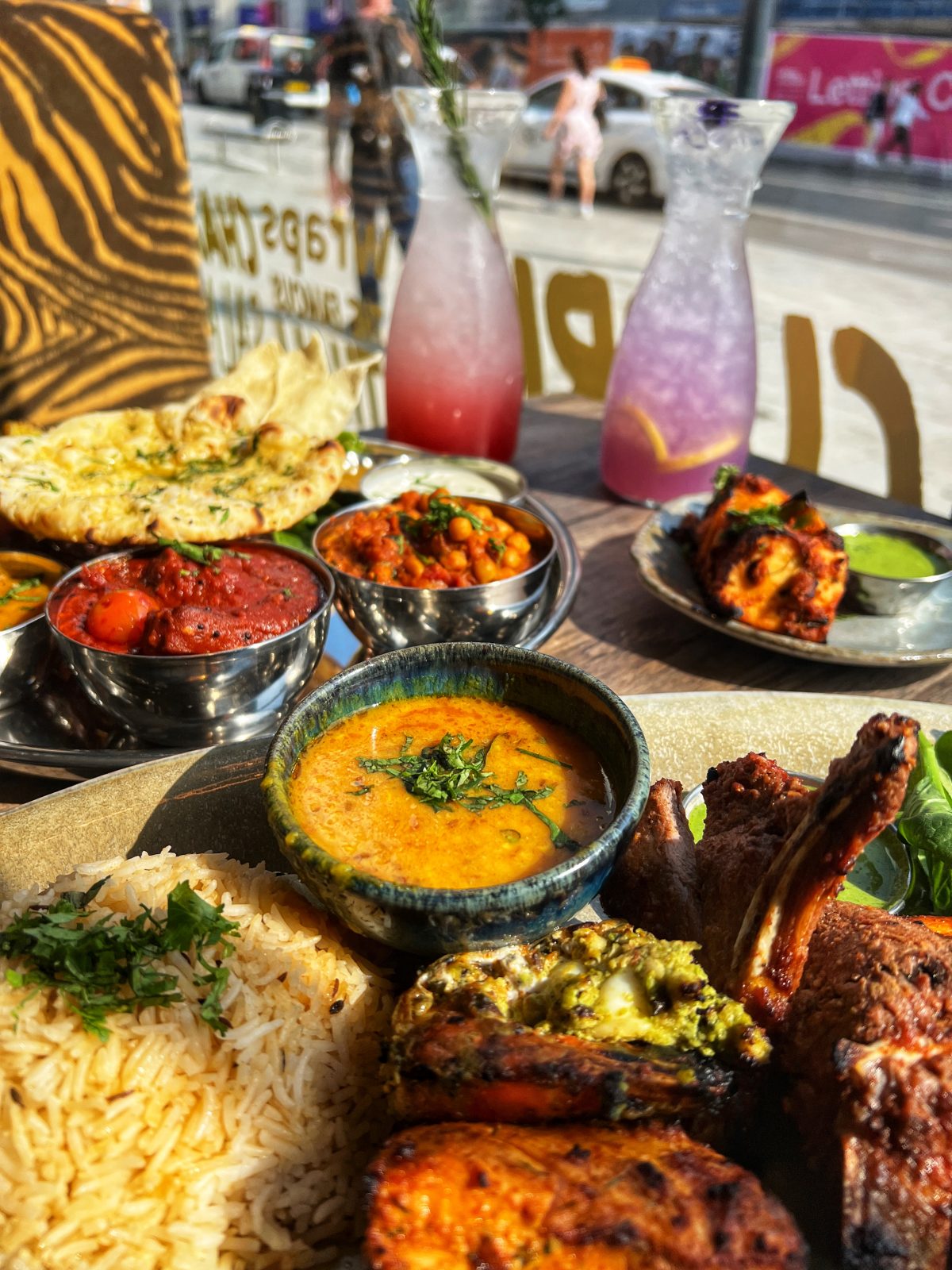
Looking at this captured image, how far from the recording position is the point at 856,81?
52.6 feet

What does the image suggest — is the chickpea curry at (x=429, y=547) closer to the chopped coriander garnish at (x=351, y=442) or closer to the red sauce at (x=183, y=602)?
the red sauce at (x=183, y=602)

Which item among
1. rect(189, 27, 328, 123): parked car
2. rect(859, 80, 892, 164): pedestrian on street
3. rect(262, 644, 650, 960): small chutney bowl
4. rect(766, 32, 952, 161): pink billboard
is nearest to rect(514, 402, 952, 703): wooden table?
rect(262, 644, 650, 960): small chutney bowl

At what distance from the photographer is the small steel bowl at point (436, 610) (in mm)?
2088

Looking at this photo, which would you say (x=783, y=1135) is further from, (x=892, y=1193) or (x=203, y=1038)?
(x=203, y=1038)

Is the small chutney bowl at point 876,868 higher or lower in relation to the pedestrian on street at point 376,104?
lower

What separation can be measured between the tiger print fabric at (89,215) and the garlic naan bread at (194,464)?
1509 millimetres

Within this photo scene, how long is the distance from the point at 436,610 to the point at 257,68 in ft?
70.5

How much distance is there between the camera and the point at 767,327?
10.3 m

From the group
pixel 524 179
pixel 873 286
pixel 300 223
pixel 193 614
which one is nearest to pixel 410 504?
pixel 193 614

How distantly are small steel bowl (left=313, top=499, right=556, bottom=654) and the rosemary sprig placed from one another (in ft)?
4.35

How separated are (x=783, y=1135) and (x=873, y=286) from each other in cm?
1234

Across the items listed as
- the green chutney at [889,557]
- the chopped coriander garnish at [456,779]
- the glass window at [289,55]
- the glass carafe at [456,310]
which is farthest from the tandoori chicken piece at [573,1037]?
the glass window at [289,55]

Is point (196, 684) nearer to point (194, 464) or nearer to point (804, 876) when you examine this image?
point (194, 464)

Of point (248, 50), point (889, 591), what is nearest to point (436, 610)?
point (889, 591)
